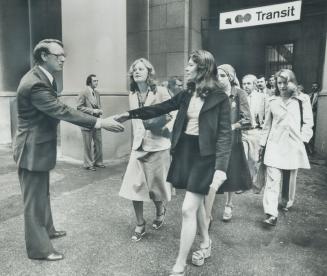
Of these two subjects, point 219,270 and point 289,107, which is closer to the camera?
point 219,270

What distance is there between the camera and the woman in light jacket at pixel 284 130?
183 inches

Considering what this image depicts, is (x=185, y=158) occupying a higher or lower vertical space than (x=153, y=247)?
higher

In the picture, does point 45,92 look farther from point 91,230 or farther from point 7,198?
point 7,198

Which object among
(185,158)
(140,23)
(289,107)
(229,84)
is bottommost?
(185,158)

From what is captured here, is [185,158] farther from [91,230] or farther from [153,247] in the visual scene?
[91,230]

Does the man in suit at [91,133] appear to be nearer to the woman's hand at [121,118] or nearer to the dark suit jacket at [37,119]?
the woman's hand at [121,118]

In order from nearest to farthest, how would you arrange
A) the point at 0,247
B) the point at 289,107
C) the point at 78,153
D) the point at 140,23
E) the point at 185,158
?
1. the point at 185,158
2. the point at 0,247
3. the point at 289,107
4. the point at 78,153
5. the point at 140,23

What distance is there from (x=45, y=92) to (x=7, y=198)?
3.09 meters

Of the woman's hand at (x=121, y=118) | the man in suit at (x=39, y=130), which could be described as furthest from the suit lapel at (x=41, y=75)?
the woman's hand at (x=121, y=118)

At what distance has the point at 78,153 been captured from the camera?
864 centimetres

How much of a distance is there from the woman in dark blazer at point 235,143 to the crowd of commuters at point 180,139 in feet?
0.04

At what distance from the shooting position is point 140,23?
11055 millimetres

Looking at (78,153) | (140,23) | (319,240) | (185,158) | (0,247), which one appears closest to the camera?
(185,158)

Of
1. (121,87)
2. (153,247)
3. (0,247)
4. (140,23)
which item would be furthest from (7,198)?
(140,23)
